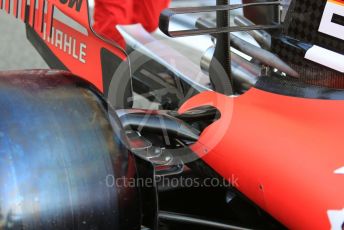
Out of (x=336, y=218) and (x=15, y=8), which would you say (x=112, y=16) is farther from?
(x=336, y=218)

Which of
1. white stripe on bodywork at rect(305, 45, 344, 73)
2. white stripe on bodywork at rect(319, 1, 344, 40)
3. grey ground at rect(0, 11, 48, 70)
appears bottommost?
grey ground at rect(0, 11, 48, 70)

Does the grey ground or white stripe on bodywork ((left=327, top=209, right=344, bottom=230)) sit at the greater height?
white stripe on bodywork ((left=327, top=209, right=344, bottom=230))

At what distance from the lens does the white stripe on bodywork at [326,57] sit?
1.13 metres

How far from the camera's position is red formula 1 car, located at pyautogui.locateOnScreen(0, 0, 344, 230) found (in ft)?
3.05

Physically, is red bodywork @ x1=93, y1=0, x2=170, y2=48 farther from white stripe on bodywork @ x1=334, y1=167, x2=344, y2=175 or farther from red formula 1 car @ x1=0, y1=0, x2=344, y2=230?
white stripe on bodywork @ x1=334, y1=167, x2=344, y2=175

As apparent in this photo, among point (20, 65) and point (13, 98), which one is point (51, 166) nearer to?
point (13, 98)

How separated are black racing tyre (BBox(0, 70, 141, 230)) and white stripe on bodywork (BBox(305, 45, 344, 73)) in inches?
16.9

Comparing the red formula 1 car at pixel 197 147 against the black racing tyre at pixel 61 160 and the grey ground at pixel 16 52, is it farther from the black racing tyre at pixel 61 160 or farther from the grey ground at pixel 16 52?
the grey ground at pixel 16 52

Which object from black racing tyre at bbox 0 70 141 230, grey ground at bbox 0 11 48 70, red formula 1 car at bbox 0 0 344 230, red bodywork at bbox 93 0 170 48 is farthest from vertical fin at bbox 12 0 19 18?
grey ground at bbox 0 11 48 70

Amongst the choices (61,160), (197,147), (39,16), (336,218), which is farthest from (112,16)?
(336,218)

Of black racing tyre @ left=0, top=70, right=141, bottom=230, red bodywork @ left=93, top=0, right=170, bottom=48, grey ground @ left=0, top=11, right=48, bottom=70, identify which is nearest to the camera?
black racing tyre @ left=0, top=70, right=141, bottom=230

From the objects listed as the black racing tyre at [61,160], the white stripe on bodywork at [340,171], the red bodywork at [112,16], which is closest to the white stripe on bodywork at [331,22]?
the white stripe on bodywork at [340,171]

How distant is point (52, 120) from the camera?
0.97 meters

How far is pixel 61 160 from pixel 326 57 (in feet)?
1.85
